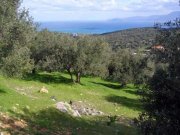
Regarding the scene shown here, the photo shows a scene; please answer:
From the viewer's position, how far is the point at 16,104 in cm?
2666

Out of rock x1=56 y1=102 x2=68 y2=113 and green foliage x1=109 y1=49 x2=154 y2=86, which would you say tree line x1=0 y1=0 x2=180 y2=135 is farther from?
green foliage x1=109 y1=49 x2=154 y2=86

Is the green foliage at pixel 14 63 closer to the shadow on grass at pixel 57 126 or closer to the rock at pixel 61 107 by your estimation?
the rock at pixel 61 107

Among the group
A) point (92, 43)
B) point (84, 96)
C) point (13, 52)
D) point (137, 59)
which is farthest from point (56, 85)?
point (13, 52)

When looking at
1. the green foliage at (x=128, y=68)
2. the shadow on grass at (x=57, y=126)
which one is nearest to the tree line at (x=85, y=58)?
the shadow on grass at (x=57, y=126)

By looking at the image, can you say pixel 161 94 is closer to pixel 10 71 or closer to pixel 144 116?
pixel 144 116

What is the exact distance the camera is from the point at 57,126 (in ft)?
80.5

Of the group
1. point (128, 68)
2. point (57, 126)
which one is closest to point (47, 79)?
point (128, 68)

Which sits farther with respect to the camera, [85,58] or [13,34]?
[85,58]

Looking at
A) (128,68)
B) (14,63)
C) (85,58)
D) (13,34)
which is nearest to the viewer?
(13,34)

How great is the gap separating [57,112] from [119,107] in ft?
62.0

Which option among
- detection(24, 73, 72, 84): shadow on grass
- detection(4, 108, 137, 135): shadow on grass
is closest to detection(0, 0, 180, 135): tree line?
detection(24, 73, 72, 84): shadow on grass

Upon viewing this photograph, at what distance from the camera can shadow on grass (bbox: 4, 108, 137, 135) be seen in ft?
73.4

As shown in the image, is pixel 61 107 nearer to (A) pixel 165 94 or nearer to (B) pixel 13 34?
(B) pixel 13 34

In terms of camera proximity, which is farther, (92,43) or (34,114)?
(92,43)
